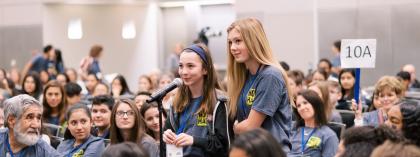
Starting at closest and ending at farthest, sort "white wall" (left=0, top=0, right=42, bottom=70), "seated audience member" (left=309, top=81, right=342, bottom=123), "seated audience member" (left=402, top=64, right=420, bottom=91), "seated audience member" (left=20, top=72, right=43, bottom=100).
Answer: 1. "seated audience member" (left=309, top=81, right=342, bottom=123)
2. "seated audience member" (left=20, top=72, right=43, bottom=100)
3. "seated audience member" (left=402, top=64, right=420, bottom=91)
4. "white wall" (left=0, top=0, right=42, bottom=70)

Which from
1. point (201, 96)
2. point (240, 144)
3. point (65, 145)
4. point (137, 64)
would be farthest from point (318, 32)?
point (240, 144)

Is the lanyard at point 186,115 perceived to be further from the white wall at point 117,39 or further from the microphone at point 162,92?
the white wall at point 117,39

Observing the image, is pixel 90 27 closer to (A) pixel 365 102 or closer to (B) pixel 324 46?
(B) pixel 324 46

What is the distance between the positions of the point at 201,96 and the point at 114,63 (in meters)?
19.9

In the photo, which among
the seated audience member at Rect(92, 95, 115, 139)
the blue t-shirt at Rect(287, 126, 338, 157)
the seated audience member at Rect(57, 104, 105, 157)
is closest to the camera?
the seated audience member at Rect(57, 104, 105, 157)

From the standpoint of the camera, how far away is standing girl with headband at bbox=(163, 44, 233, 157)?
6250mm

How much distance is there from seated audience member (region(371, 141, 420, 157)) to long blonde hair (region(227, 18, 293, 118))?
4.79 ft

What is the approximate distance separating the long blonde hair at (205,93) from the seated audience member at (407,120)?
1.28 meters

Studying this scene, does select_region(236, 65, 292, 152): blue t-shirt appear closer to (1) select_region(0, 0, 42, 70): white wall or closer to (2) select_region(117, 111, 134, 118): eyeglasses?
(2) select_region(117, 111, 134, 118): eyeglasses

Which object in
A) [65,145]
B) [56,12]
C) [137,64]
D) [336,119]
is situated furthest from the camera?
[137,64]

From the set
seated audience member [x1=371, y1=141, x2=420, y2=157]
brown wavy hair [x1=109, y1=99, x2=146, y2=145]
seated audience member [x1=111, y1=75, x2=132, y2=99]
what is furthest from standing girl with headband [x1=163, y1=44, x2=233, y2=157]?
seated audience member [x1=111, y1=75, x2=132, y2=99]

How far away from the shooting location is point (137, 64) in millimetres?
26391

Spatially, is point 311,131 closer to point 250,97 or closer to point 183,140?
point 250,97

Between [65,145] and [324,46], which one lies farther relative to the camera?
[324,46]
